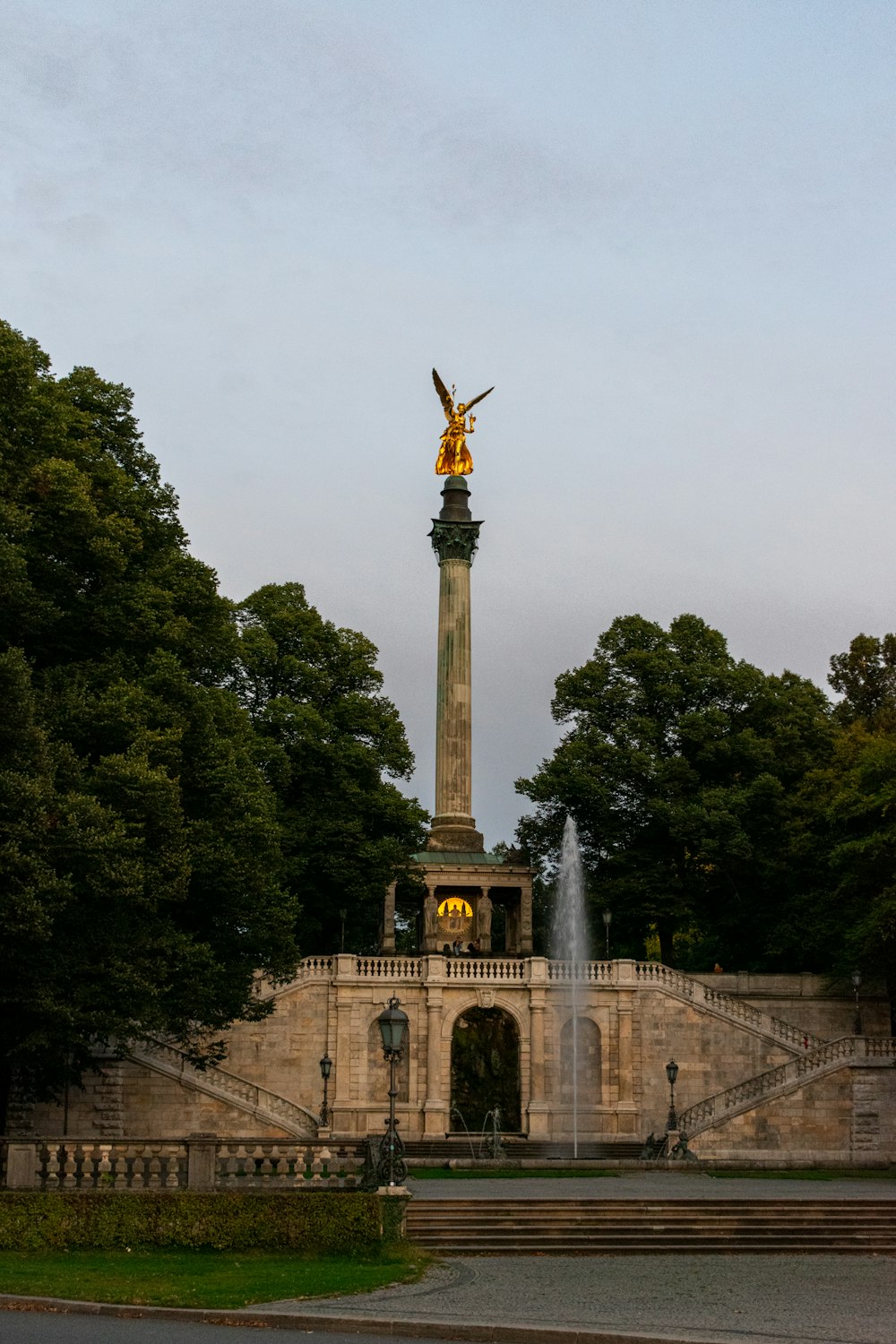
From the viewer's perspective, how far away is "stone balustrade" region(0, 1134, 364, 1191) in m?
25.2

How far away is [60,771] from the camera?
103 feet

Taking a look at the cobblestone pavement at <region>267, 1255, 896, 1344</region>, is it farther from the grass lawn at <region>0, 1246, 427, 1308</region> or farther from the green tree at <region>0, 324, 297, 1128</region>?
the green tree at <region>0, 324, 297, 1128</region>

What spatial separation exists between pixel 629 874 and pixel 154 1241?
122 feet

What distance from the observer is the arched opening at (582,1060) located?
169 feet

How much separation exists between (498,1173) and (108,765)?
1548 cm

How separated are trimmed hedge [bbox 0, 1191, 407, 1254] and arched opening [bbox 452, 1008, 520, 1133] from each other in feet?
90.9

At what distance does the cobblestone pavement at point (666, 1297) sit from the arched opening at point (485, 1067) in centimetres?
2558

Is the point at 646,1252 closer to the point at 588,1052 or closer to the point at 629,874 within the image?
the point at 588,1052

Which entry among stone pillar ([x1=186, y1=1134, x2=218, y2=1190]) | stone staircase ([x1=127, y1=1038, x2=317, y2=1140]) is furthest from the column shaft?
stone pillar ([x1=186, y1=1134, x2=218, y2=1190])

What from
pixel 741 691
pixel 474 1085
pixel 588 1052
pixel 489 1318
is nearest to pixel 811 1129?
pixel 588 1052

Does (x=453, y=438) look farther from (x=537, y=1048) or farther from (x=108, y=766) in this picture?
(x=108, y=766)

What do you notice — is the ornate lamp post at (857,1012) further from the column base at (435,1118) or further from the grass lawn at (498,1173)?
the grass lawn at (498,1173)

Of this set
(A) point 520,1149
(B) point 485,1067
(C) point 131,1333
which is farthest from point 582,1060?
(C) point 131,1333

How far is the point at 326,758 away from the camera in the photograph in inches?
2218
